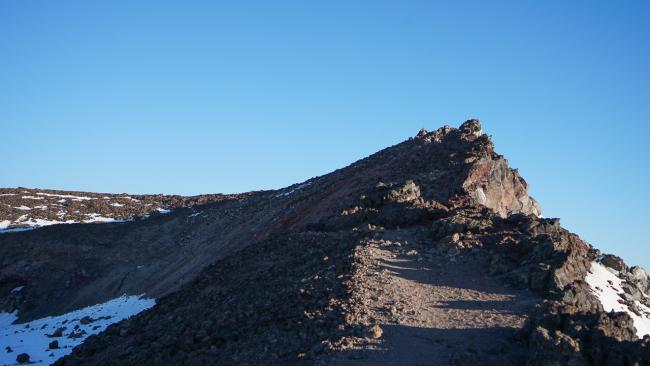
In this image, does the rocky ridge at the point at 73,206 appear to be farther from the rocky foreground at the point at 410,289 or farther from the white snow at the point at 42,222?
the rocky foreground at the point at 410,289

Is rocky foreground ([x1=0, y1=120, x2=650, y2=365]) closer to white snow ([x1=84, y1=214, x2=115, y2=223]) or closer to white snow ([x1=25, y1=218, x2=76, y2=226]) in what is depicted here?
white snow ([x1=84, y1=214, x2=115, y2=223])

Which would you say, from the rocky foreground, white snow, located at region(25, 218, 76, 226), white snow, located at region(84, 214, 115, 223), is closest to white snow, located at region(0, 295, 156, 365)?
the rocky foreground

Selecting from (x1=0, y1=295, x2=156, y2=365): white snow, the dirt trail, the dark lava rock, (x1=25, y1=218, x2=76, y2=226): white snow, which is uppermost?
(x1=25, y1=218, x2=76, y2=226): white snow

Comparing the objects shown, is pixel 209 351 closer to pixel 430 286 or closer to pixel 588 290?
pixel 430 286

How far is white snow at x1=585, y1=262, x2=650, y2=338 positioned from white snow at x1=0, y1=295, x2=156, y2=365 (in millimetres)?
17156

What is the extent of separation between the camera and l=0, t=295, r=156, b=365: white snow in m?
22.0

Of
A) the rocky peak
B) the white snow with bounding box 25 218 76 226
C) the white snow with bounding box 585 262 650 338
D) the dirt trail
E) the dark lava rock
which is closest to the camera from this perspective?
the dirt trail

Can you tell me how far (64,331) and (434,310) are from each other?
58.2 feet

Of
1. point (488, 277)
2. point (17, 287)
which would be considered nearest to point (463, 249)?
point (488, 277)

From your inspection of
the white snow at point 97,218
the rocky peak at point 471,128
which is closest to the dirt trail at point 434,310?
the rocky peak at point 471,128

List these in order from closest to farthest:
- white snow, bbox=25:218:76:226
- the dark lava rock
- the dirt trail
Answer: the dirt trail, the dark lava rock, white snow, bbox=25:218:76:226

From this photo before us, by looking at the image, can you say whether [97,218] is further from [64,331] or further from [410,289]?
[410,289]

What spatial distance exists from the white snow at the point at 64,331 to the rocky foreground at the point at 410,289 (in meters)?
2.00

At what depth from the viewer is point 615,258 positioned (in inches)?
818
